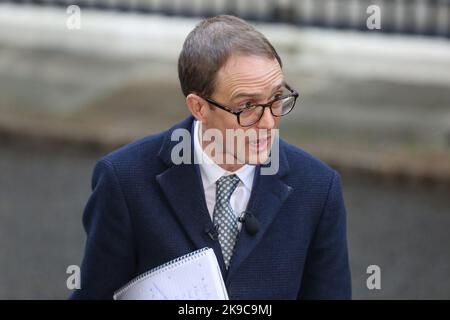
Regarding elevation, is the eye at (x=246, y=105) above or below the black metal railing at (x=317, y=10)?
above

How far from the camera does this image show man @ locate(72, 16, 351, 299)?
10.8ft

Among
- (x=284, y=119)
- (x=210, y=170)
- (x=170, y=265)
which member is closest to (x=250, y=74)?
(x=210, y=170)

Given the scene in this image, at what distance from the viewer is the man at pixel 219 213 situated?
3289mm

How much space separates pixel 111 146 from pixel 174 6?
2.10m

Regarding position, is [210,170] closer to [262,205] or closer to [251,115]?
[262,205]

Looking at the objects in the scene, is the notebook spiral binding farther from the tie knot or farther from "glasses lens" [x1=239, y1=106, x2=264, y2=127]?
"glasses lens" [x1=239, y1=106, x2=264, y2=127]

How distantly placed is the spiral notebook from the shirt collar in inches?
11.2

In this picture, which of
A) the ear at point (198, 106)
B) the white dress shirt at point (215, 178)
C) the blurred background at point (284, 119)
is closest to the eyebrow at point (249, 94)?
the ear at point (198, 106)

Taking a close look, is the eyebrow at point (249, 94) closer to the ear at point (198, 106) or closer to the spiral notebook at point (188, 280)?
the ear at point (198, 106)

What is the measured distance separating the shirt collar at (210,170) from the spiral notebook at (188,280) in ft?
0.94

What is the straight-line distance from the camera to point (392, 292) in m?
6.71

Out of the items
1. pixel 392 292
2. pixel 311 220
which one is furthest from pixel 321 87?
pixel 311 220

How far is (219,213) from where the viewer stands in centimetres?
333
